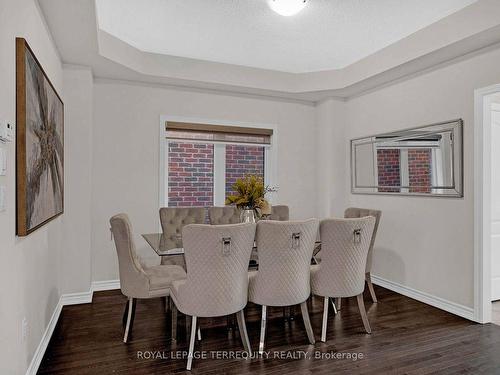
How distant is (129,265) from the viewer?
2607 millimetres

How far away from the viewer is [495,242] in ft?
11.8

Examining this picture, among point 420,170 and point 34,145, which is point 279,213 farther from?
point 34,145

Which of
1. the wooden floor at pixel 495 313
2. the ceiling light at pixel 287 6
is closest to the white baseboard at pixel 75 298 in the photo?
the ceiling light at pixel 287 6

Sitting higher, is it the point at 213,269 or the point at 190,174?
the point at 190,174

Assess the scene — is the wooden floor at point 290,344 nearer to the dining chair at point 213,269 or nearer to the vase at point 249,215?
the dining chair at point 213,269

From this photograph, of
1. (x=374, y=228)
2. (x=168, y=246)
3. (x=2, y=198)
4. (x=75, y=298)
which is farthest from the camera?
(x=75, y=298)

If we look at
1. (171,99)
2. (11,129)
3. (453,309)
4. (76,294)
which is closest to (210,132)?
(171,99)

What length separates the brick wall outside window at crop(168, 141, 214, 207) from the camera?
4.45m

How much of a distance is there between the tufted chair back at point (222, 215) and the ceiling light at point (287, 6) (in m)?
2.09

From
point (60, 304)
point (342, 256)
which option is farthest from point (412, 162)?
point (60, 304)

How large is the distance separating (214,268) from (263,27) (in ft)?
7.46

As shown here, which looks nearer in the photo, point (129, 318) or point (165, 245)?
point (129, 318)

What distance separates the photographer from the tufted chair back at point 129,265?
2555mm

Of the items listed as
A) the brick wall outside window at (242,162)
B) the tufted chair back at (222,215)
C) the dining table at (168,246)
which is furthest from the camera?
the brick wall outside window at (242,162)
